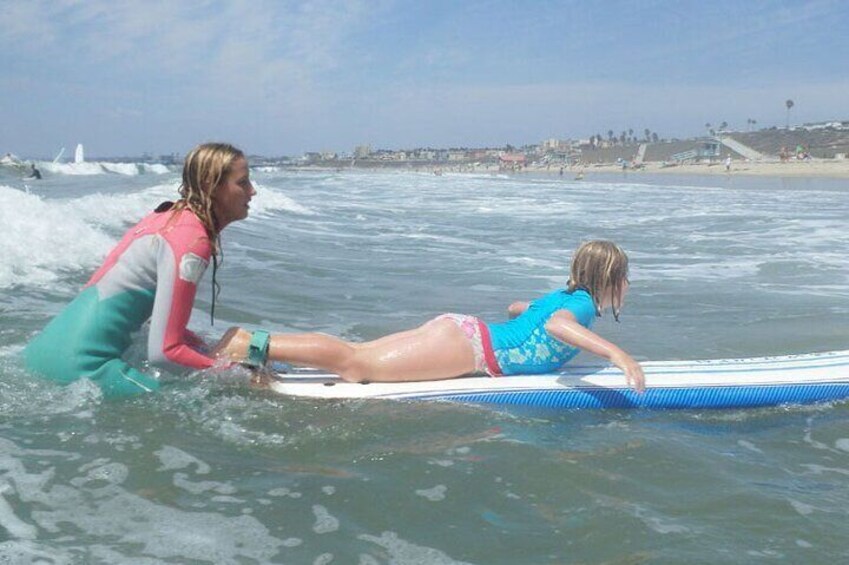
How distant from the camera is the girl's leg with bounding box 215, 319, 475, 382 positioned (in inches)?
161

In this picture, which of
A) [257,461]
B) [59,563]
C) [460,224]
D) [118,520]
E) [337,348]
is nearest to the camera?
[59,563]

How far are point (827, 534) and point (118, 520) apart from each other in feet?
8.24

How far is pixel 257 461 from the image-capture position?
11.1 feet

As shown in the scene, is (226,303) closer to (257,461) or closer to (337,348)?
(337,348)

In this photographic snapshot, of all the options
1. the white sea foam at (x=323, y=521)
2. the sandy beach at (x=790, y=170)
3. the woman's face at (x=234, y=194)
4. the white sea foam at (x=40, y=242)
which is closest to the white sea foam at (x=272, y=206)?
the white sea foam at (x=40, y=242)

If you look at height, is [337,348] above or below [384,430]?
above

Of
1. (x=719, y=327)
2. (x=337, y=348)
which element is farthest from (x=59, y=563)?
(x=719, y=327)

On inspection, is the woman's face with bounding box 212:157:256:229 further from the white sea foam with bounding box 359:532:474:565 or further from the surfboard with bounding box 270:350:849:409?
the white sea foam with bounding box 359:532:474:565

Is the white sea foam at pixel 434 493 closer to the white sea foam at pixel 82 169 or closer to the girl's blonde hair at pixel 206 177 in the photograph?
the girl's blonde hair at pixel 206 177

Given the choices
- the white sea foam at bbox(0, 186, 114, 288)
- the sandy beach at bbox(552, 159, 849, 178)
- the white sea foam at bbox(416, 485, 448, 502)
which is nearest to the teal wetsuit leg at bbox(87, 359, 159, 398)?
the white sea foam at bbox(416, 485, 448, 502)

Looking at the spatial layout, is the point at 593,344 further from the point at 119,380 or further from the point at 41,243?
the point at 41,243

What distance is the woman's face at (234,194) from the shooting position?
12.4 ft

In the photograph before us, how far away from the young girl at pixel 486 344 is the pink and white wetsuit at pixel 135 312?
1.22 feet

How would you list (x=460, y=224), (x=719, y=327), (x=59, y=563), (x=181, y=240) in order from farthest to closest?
(x=460, y=224), (x=719, y=327), (x=181, y=240), (x=59, y=563)
